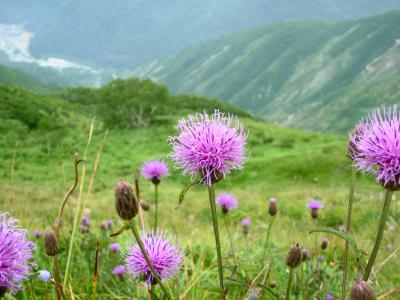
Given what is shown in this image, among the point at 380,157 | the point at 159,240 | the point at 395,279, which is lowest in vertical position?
the point at 395,279

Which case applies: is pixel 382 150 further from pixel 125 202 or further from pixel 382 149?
pixel 125 202

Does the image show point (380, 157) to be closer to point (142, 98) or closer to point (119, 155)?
point (119, 155)

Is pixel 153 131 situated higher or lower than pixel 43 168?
higher

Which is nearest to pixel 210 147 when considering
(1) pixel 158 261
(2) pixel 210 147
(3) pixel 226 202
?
(2) pixel 210 147

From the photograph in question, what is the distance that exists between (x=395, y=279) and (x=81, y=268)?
3830 millimetres

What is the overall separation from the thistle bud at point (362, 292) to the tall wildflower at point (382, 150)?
0.20 meters

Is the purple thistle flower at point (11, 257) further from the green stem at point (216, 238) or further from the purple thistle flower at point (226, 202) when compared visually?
the purple thistle flower at point (226, 202)

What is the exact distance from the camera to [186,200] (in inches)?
749

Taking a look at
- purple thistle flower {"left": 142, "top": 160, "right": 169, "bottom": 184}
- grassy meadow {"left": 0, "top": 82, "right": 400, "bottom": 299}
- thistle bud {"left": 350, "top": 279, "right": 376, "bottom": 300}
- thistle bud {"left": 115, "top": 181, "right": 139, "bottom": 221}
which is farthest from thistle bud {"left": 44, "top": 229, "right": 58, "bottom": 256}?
purple thistle flower {"left": 142, "top": 160, "right": 169, "bottom": 184}

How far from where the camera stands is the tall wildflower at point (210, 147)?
2.17 metres

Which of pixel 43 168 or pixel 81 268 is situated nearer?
pixel 81 268

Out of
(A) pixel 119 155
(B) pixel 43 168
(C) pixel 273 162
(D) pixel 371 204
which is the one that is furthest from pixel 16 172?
(D) pixel 371 204

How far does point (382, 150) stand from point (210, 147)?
85 centimetres

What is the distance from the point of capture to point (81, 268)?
475cm
